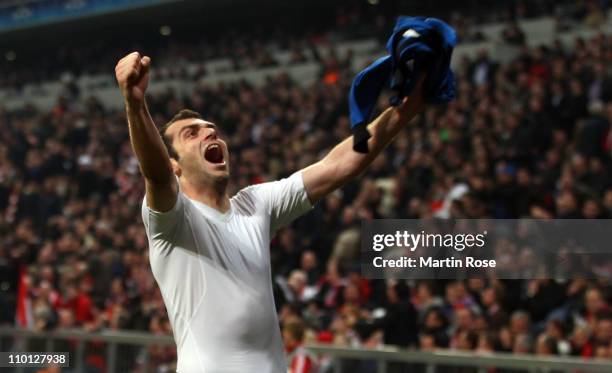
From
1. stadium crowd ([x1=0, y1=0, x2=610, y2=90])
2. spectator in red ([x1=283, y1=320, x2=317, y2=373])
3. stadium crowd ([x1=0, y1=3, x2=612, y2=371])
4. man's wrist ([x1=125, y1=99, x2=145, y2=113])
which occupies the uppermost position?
stadium crowd ([x1=0, y1=0, x2=610, y2=90])

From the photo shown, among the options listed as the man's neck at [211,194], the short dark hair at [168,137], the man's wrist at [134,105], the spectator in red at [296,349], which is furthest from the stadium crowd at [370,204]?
the man's wrist at [134,105]

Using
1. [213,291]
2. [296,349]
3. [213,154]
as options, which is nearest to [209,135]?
[213,154]

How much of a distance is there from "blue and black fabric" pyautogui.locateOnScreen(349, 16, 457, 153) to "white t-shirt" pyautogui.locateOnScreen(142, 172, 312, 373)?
588mm

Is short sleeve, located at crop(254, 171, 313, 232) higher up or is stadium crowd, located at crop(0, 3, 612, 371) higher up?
stadium crowd, located at crop(0, 3, 612, 371)

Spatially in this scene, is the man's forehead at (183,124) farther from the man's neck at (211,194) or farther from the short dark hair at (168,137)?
the man's neck at (211,194)

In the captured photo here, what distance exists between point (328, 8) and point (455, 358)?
17.0m

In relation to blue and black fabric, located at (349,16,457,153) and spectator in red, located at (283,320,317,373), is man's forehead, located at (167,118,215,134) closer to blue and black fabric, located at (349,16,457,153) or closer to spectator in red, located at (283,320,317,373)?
blue and black fabric, located at (349,16,457,153)

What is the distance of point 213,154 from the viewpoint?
3.89 m

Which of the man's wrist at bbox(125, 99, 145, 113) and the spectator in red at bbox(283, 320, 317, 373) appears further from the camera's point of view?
the spectator in red at bbox(283, 320, 317, 373)

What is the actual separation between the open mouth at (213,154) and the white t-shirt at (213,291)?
23cm

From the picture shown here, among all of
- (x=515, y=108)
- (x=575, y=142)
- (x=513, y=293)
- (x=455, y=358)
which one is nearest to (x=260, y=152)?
(x=515, y=108)

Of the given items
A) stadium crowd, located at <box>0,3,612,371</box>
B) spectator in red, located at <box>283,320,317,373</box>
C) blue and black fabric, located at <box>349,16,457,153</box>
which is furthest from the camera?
stadium crowd, located at <box>0,3,612,371</box>

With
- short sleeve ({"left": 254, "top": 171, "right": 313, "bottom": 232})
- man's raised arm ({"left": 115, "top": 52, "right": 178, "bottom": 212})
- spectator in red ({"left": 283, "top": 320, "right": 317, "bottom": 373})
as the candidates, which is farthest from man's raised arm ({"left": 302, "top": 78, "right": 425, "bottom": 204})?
spectator in red ({"left": 283, "top": 320, "right": 317, "bottom": 373})

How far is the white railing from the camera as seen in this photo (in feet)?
21.9
